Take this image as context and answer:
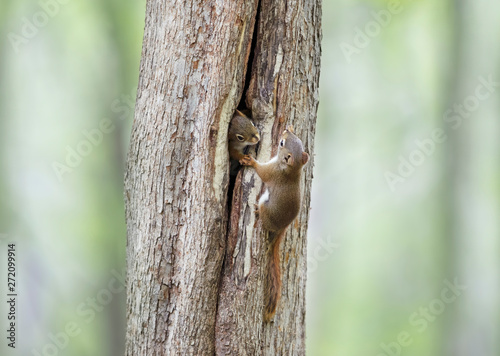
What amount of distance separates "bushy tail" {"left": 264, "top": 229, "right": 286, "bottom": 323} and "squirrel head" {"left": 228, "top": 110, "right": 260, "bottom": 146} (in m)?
0.57

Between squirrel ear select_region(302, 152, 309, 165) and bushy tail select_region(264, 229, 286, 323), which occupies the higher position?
squirrel ear select_region(302, 152, 309, 165)

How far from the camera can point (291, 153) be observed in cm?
290

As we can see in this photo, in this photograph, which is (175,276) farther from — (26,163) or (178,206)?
(26,163)

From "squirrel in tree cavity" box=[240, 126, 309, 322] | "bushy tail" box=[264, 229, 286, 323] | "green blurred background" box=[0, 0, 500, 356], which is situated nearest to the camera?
"squirrel in tree cavity" box=[240, 126, 309, 322]

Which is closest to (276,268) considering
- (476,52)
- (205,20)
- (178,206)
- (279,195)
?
(279,195)

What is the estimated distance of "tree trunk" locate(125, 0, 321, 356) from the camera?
290 cm

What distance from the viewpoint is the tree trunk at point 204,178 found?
290 centimetres

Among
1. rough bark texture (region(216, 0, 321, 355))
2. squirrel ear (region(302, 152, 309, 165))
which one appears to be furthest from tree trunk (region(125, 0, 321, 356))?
squirrel ear (region(302, 152, 309, 165))

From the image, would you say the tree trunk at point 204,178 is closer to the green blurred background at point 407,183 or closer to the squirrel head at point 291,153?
the squirrel head at point 291,153

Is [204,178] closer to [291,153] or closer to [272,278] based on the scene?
[291,153]

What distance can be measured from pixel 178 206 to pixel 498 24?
4735mm

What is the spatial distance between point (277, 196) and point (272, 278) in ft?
1.67

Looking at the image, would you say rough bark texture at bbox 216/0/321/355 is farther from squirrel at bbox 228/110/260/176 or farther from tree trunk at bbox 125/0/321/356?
squirrel at bbox 228/110/260/176

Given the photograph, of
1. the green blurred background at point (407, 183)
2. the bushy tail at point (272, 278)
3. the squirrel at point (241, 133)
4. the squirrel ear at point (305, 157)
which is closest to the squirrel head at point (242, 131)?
the squirrel at point (241, 133)
